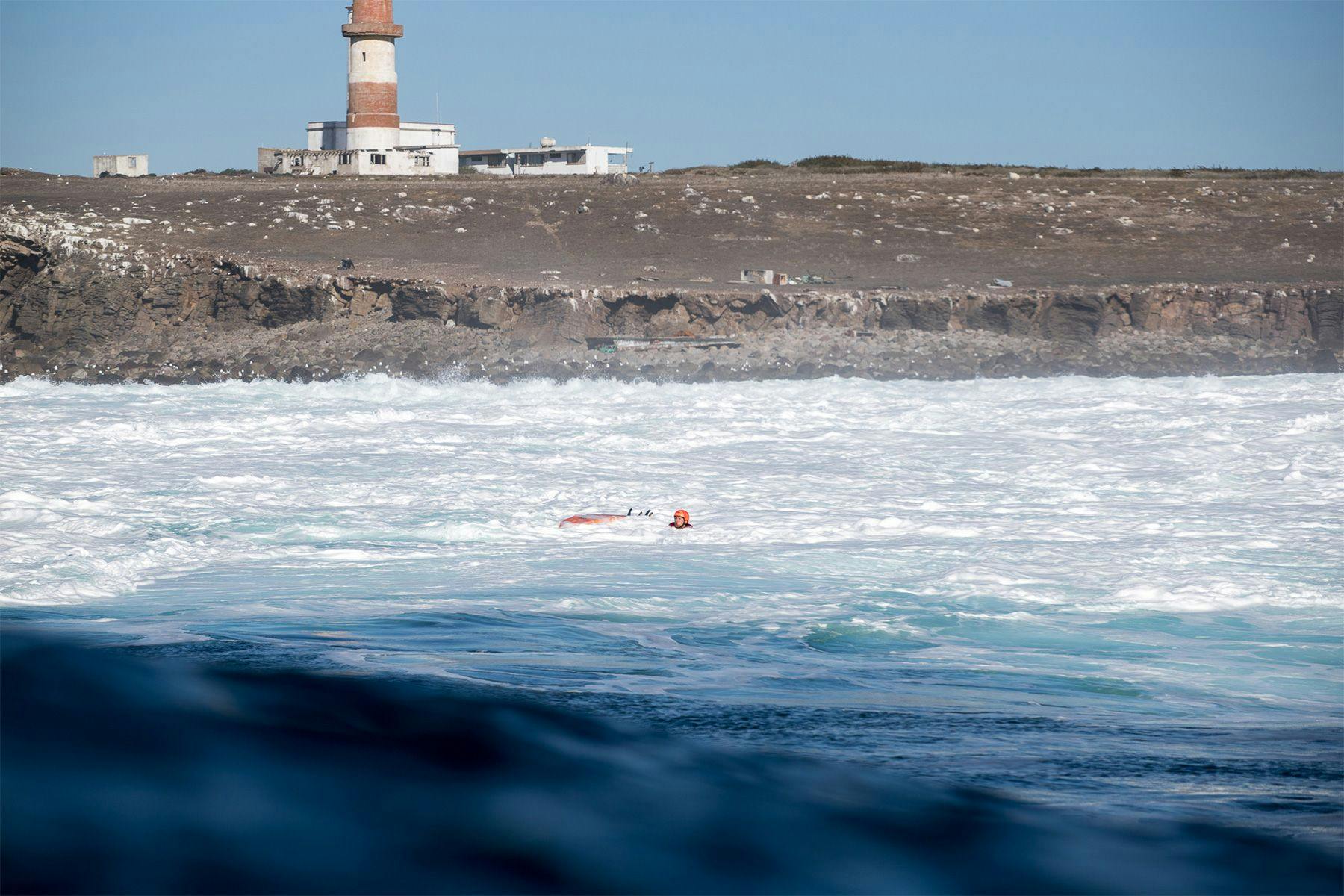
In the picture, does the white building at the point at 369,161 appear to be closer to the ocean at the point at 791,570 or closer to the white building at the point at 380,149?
the white building at the point at 380,149

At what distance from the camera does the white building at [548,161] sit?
48094 millimetres

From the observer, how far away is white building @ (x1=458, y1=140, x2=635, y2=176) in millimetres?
48094

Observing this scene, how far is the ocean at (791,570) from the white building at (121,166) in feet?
85.0

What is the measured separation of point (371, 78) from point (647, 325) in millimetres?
25022

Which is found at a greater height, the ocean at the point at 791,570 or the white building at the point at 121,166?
the white building at the point at 121,166

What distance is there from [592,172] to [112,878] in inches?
1824

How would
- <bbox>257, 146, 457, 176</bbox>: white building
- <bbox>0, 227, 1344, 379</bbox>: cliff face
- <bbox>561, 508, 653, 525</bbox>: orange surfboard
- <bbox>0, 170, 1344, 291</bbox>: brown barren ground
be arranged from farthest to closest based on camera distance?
<bbox>257, 146, 457, 176</bbox>: white building, <bbox>0, 170, 1344, 291</bbox>: brown barren ground, <bbox>0, 227, 1344, 379</bbox>: cliff face, <bbox>561, 508, 653, 525</bbox>: orange surfboard

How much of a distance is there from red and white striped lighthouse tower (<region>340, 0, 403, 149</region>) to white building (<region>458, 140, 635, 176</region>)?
347cm

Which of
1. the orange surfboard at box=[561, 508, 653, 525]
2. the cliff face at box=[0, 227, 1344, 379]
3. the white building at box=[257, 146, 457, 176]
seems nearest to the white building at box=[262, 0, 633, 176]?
the white building at box=[257, 146, 457, 176]

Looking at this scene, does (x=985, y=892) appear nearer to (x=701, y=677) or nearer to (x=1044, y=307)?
(x=701, y=677)

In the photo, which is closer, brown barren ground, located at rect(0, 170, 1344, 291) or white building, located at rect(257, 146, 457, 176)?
brown barren ground, located at rect(0, 170, 1344, 291)

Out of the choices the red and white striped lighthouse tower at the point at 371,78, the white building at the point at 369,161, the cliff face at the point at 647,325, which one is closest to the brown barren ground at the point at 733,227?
the cliff face at the point at 647,325

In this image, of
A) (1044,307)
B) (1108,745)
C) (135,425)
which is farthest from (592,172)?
(1108,745)

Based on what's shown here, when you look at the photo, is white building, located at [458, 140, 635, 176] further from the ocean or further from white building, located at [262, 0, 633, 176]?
the ocean
